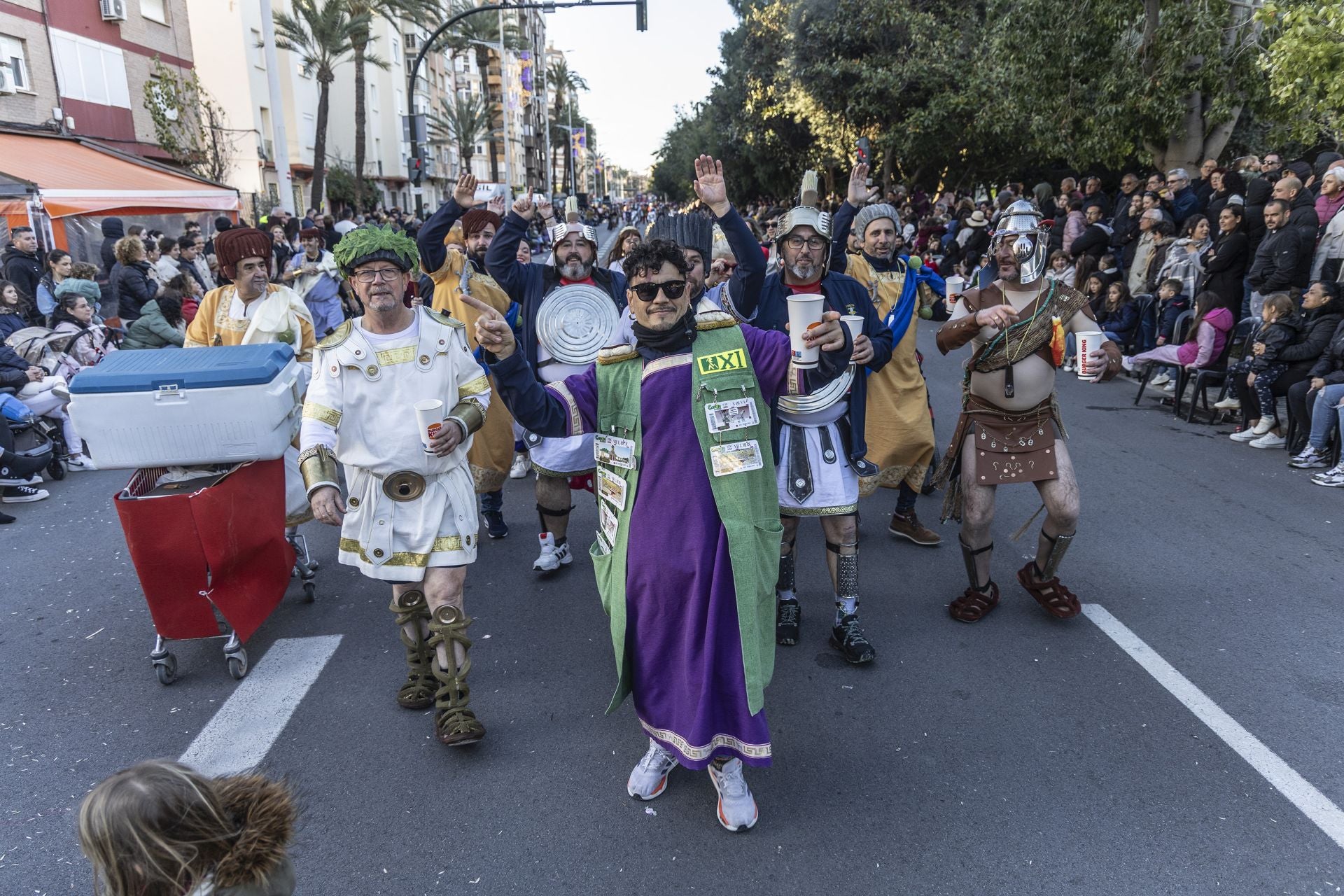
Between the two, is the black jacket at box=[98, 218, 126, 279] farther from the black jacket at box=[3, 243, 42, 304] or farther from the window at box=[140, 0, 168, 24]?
the window at box=[140, 0, 168, 24]

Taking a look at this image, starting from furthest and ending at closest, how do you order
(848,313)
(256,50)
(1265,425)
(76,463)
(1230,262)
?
(256,50) < (1230,262) < (76,463) < (1265,425) < (848,313)

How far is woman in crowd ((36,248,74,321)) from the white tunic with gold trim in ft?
27.9

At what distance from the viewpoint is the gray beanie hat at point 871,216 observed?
5445 millimetres

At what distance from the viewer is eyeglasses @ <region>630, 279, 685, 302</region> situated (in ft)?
9.58

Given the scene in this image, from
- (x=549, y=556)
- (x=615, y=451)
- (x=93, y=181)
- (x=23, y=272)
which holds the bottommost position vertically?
(x=549, y=556)

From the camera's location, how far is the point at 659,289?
292 centimetres

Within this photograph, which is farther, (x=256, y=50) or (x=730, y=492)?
(x=256, y=50)

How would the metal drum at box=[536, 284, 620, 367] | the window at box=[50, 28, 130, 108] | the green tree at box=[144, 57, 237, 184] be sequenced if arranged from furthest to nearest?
the green tree at box=[144, 57, 237, 184] → the window at box=[50, 28, 130, 108] → the metal drum at box=[536, 284, 620, 367]

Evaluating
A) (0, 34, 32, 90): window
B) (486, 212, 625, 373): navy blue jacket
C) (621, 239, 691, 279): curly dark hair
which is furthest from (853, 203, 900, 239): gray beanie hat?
(0, 34, 32, 90): window

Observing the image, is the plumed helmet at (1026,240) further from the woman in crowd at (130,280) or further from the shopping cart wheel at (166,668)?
the woman in crowd at (130,280)

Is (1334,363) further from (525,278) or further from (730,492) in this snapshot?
(730,492)

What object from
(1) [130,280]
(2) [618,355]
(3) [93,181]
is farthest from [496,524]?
(3) [93,181]

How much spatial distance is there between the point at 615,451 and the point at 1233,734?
272cm

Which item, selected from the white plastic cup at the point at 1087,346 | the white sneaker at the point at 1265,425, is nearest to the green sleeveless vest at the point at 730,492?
the white plastic cup at the point at 1087,346
